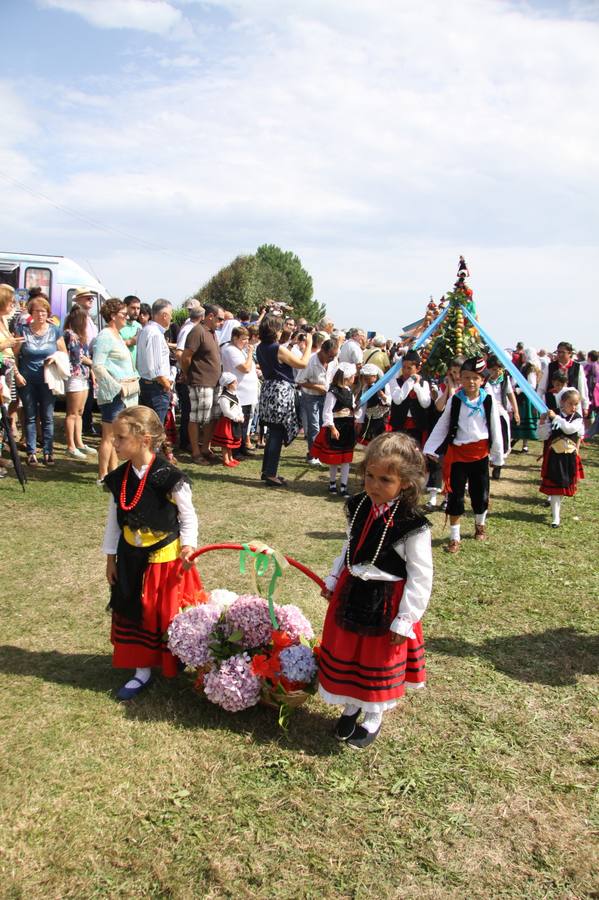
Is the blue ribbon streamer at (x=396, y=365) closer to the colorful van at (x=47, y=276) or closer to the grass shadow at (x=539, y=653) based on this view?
the grass shadow at (x=539, y=653)

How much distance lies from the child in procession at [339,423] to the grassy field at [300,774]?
10.8 ft

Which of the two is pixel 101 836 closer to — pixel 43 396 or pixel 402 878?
pixel 402 878

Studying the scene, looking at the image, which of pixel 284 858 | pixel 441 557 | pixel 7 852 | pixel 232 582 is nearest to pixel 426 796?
pixel 284 858

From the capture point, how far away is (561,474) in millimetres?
7934

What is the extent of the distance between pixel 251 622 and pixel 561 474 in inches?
216

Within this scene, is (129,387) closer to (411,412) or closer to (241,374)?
(241,374)

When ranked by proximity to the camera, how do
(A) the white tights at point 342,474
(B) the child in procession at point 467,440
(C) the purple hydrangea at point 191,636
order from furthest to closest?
(A) the white tights at point 342,474, (B) the child in procession at point 467,440, (C) the purple hydrangea at point 191,636

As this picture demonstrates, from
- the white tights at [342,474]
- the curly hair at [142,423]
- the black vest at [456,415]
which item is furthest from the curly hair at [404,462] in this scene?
the white tights at [342,474]

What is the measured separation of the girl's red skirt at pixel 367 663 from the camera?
3.29m

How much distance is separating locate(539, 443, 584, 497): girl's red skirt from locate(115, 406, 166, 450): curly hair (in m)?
5.74

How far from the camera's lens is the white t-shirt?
9688mm

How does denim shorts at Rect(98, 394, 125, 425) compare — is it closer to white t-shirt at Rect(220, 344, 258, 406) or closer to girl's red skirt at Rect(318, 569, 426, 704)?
Result: white t-shirt at Rect(220, 344, 258, 406)

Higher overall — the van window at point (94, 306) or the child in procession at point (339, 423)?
the van window at point (94, 306)

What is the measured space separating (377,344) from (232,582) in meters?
9.61
